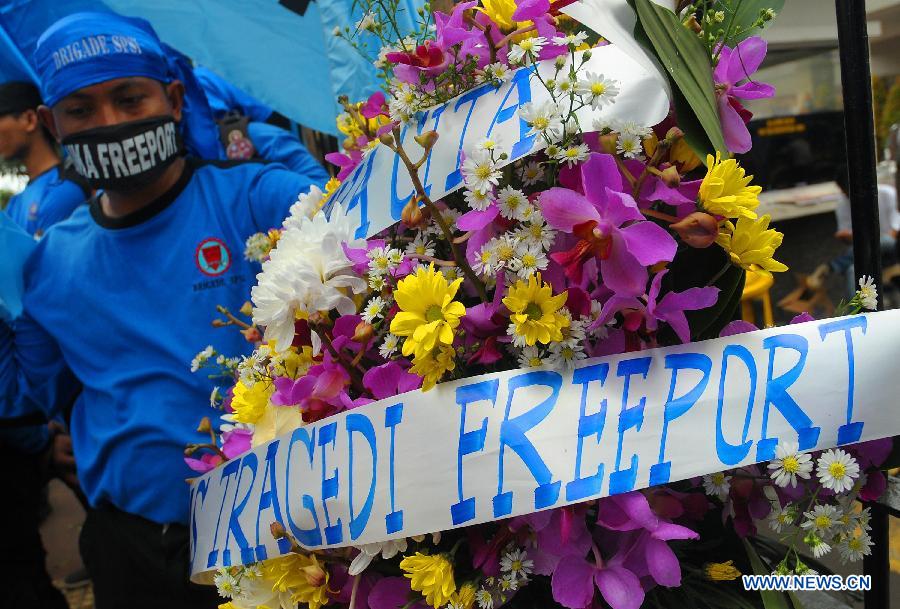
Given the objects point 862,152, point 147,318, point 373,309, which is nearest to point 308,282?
point 373,309

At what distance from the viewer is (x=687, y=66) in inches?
31.8

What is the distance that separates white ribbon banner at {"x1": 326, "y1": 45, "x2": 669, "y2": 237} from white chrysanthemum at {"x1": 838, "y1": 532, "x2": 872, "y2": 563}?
536 mm

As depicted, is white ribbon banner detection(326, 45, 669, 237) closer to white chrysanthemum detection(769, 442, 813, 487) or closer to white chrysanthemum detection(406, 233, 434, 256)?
white chrysanthemum detection(406, 233, 434, 256)

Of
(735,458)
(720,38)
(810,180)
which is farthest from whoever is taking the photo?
(810,180)

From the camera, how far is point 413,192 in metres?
0.91

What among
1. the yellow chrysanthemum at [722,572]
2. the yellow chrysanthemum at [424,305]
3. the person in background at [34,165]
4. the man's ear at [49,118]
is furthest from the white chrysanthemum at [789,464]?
the person in background at [34,165]

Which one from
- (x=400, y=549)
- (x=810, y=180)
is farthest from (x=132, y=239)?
(x=810, y=180)

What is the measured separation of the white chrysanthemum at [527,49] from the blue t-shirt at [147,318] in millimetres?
1212

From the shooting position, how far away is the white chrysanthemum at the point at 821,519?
31.2 inches

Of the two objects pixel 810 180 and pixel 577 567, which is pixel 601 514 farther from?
pixel 810 180

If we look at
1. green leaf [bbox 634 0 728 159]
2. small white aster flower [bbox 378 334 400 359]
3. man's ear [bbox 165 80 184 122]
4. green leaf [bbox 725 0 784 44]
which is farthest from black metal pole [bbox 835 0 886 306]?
man's ear [bbox 165 80 184 122]

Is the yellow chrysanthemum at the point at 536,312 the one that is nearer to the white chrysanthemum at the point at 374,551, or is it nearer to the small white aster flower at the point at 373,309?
the small white aster flower at the point at 373,309

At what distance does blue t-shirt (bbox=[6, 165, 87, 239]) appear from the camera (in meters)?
3.40

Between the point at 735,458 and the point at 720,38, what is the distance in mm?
498
